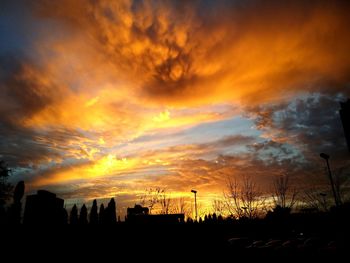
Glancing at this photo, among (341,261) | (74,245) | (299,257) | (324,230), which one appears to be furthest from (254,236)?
(74,245)

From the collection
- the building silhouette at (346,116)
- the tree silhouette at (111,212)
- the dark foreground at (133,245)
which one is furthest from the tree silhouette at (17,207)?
the building silhouette at (346,116)

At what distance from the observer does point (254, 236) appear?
3253 cm

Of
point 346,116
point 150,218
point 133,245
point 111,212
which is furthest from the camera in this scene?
point 150,218

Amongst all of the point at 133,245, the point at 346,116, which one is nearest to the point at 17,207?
the point at 133,245

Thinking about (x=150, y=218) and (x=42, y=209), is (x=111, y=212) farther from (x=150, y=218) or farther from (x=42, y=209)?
(x=42, y=209)

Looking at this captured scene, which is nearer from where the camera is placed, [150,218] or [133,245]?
[133,245]

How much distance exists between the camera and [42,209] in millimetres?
11031

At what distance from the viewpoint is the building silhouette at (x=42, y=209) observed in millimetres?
10742

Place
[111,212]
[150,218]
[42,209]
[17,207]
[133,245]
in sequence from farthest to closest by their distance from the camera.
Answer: [150,218]
[111,212]
[133,245]
[17,207]
[42,209]

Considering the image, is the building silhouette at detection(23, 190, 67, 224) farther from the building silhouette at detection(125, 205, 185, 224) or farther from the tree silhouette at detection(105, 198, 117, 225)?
the building silhouette at detection(125, 205, 185, 224)

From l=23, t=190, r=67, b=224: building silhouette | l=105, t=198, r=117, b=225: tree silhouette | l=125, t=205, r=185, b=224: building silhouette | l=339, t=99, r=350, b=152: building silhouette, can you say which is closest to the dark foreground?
l=23, t=190, r=67, b=224: building silhouette

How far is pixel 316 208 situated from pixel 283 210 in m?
14.4

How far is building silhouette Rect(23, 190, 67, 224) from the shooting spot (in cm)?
1074

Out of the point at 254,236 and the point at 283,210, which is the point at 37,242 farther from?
the point at 283,210
